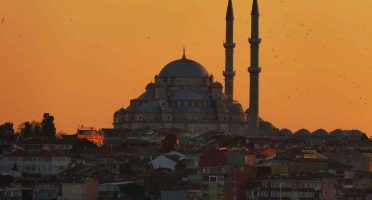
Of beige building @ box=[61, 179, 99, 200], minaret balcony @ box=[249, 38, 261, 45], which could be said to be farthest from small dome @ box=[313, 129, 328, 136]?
beige building @ box=[61, 179, 99, 200]

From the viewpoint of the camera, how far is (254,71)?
507 feet

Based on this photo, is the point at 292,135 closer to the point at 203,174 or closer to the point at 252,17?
the point at 252,17

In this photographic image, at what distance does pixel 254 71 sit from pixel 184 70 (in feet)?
60.5

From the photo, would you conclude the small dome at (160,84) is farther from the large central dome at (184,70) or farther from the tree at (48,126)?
the tree at (48,126)

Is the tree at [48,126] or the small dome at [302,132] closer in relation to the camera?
the tree at [48,126]

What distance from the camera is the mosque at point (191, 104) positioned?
16488 cm

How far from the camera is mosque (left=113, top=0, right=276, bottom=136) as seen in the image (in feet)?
541

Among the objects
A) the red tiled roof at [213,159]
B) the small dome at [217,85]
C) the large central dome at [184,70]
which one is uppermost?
the large central dome at [184,70]

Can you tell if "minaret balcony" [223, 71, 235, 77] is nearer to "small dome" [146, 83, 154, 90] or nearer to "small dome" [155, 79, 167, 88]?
"small dome" [155, 79, 167, 88]

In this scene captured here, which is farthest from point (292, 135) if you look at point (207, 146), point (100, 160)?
point (100, 160)

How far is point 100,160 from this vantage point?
403ft

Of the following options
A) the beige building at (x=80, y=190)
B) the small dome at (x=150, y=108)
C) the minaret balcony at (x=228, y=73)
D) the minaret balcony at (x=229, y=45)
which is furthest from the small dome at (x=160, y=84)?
the beige building at (x=80, y=190)

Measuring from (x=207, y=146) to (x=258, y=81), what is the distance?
20893mm

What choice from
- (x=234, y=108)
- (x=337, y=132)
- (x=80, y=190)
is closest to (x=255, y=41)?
(x=234, y=108)
